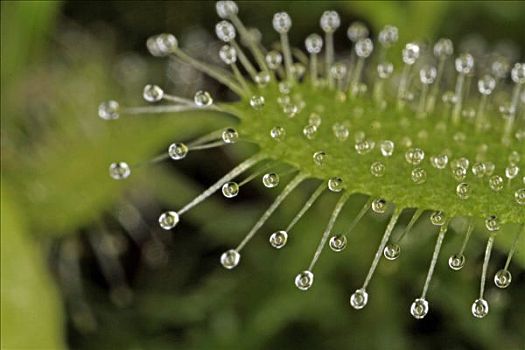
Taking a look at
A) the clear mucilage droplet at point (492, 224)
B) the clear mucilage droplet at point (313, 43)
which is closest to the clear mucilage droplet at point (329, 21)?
the clear mucilage droplet at point (313, 43)

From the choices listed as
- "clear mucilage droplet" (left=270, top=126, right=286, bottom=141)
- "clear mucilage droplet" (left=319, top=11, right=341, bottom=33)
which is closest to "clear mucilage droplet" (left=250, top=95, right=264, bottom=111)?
"clear mucilage droplet" (left=270, top=126, right=286, bottom=141)

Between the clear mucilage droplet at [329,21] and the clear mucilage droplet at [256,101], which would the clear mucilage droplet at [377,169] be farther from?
the clear mucilage droplet at [329,21]

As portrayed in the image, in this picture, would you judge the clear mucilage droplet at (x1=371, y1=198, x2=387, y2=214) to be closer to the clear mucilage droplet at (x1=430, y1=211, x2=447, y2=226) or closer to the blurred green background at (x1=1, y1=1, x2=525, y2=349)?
the clear mucilage droplet at (x1=430, y1=211, x2=447, y2=226)

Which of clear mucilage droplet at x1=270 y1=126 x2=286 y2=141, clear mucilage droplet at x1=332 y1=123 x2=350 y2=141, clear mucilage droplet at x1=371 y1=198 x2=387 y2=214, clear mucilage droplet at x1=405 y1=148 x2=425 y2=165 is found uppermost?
clear mucilage droplet at x1=405 y1=148 x2=425 y2=165

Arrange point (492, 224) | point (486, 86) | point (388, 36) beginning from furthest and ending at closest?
1. point (388, 36)
2. point (486, 86)
3. point (492, 224)

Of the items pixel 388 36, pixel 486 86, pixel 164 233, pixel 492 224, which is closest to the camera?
pixel 492 224

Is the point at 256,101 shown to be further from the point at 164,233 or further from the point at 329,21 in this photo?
the point at 164,233

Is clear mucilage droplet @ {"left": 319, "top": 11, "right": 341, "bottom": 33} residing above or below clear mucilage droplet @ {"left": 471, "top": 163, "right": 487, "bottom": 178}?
above

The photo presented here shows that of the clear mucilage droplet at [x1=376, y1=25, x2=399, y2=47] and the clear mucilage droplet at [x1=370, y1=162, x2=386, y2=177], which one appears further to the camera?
the clear mucilage droplet at [x1=376, y1=25, x2=399, y2=47]

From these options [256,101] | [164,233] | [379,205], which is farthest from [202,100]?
[164,233]

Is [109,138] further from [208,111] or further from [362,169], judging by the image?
[362,169]
